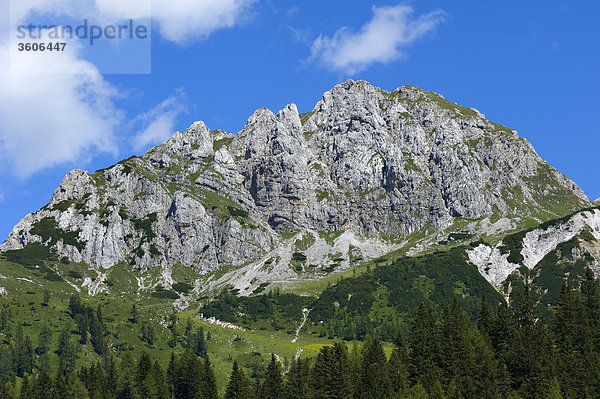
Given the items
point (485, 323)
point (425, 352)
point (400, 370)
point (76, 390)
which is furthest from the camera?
point (76, 390)

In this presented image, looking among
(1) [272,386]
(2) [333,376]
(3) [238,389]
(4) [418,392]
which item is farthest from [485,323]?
(3) [238,389]

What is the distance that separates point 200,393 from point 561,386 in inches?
3065

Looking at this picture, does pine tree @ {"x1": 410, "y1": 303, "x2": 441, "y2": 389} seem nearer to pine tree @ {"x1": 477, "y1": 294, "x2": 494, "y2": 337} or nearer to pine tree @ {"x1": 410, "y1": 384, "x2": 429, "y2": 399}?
pine tree @ {"x1": 410, "y1": 384, "x2": 429, "y2": 399}

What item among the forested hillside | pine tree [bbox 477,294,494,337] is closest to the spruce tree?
the forested hillside

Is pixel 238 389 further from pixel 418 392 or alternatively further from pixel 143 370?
pixel 418 392

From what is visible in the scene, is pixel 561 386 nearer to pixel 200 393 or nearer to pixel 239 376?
pixel 239 376

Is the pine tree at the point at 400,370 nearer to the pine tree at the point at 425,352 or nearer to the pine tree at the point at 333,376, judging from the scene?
the pine tree at the point at 425,352

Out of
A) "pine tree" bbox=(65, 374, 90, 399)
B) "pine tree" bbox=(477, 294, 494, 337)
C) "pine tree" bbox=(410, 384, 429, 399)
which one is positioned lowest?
"pine tree" bbox=(410, 384, 429, 399)

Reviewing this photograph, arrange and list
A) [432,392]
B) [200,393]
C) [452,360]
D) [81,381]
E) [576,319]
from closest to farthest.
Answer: [432,392] → [452,360] → [576,319] → [200,393] → [81,381]

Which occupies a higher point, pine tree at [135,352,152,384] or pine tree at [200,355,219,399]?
pine tree at [135,352,152,384]

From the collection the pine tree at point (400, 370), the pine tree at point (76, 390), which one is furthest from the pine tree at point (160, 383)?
the pine tree at point (400, 370)

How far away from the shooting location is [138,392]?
525 feet

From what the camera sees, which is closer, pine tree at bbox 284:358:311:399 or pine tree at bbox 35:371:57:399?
pine tree at bbox 284:358:311:399

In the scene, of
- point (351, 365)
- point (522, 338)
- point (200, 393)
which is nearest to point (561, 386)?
point (522, 338)
